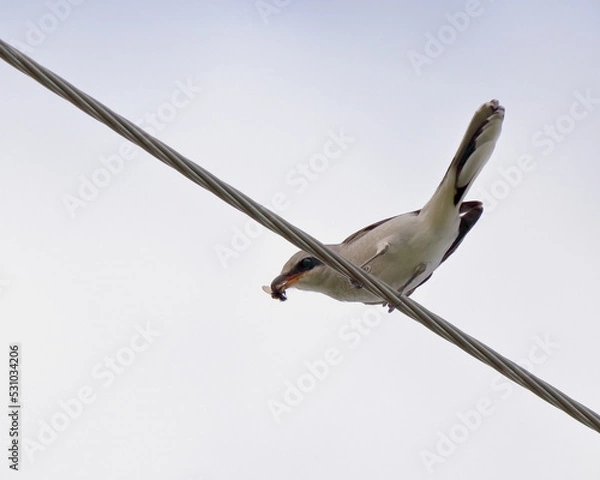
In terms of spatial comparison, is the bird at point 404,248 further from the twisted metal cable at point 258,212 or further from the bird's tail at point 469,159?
the twisted metal cable at point 258,212

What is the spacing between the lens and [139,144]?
3383mm

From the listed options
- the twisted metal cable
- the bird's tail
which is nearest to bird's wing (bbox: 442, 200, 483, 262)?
the bird's tail

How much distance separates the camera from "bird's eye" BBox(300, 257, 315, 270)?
6.45m

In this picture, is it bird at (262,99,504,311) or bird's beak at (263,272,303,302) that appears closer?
bird at (262,99,504,311)

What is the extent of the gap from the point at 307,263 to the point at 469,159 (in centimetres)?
144

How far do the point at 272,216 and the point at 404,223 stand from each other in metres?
2.95

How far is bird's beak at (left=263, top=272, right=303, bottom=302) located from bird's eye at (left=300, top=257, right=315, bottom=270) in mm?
74

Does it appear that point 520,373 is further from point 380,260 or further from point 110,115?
point 380,260

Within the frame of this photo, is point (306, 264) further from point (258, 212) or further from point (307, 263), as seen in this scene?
point (258, 212)

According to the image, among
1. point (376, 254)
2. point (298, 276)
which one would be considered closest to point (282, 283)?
point (298, 276)

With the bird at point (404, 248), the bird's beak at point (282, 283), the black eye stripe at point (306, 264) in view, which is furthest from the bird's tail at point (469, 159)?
the bird's beak at point (282, 283)

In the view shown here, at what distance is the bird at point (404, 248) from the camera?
241 inches

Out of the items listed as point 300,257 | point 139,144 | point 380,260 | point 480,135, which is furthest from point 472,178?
point 139,144

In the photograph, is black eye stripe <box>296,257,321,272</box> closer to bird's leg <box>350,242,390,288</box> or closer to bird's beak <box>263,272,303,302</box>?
bird's beak <box>263,272,303,302</box>
